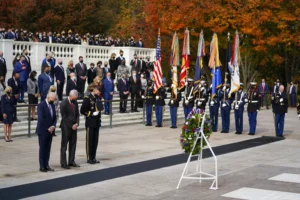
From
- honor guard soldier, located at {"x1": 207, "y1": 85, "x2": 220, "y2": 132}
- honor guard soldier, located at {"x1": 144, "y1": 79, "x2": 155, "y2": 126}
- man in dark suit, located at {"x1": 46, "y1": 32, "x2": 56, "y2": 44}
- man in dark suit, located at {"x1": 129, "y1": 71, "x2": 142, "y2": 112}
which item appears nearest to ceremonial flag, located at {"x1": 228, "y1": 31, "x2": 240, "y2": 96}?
honor guard soldier, located at {"x1": 207, "y1": 85, "x2": 220, "y2": 132}

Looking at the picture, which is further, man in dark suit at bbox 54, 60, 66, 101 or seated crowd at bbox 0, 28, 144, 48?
seated crowd at bbox 0, 28, 144, 48

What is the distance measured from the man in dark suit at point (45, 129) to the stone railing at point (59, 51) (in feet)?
47.4

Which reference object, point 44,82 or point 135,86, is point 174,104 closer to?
point 135,86

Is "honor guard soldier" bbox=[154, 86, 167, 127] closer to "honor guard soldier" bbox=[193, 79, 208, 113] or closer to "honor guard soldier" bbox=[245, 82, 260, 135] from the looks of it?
"honor guard soldier" bbox=[193, 79, 208, 113]

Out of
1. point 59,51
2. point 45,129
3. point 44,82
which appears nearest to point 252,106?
point 44,82

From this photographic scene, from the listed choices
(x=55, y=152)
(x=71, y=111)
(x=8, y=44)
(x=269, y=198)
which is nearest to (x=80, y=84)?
(x=8, y=44)

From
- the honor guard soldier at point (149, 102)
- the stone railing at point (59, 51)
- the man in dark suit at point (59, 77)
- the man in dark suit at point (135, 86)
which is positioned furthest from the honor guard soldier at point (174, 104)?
the stone railing at point (59, 51)

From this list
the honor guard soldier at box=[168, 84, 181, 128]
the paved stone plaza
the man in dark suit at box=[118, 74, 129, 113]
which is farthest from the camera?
the man in dark suit at box=[118, 74, 129, 113]

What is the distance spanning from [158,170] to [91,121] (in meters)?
1.98

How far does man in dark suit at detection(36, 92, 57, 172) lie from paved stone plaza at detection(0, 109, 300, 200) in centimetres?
29

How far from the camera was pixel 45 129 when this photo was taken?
549 inches

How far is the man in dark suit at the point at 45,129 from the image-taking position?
13938mm

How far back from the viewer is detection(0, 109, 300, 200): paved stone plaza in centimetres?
1192

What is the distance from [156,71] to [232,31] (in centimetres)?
1304
